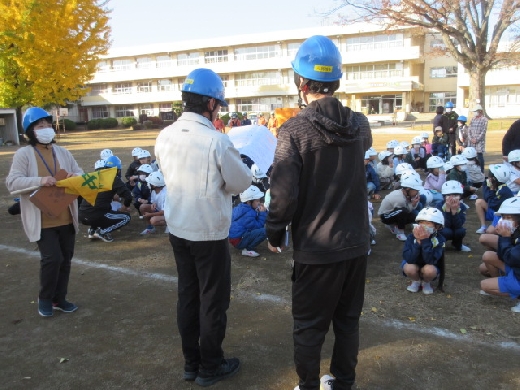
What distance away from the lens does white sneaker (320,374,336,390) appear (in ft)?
9.58

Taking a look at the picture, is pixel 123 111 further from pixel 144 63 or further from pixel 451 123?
pixel 451 123

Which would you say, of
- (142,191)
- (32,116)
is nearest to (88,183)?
(32,116)

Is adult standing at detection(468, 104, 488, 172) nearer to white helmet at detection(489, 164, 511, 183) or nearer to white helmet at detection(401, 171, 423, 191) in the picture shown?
white helmet at detection(489, 164, 511, 183)

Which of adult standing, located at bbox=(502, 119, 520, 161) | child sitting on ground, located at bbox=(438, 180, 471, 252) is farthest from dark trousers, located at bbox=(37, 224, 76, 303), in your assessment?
adult standing, located at bbox=(502, 119, 520, 161)

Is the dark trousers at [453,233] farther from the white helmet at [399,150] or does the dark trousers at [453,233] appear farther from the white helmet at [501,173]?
the white helmet at [399,150]

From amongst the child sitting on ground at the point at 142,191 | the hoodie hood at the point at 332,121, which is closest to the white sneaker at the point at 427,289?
the hoodie hood at the point at 332,121

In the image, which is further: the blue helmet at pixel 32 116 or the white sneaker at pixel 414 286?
the white sneaker at pixel 414 286

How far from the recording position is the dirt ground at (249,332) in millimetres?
3248

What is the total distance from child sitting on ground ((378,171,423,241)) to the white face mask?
15.6 feet

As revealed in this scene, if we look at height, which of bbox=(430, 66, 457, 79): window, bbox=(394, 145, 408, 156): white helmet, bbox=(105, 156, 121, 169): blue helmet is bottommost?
bbox=(394, 145, 408, 156): white helmet

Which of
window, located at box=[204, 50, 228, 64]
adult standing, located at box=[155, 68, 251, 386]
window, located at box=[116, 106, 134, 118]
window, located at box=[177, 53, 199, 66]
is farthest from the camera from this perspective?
window, located at box=[116, 106, 134, 118]

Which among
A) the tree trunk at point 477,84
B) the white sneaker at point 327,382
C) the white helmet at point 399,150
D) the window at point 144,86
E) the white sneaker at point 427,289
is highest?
the window at point 144,86

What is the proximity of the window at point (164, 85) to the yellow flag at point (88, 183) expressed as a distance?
5815 cm

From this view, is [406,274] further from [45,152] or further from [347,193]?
[45,152]
